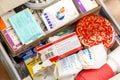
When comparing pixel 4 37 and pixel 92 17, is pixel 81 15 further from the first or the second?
pixel 4 37

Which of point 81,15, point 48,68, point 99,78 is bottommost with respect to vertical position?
point 99,78

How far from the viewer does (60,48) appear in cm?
115

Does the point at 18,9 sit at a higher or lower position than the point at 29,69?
higher

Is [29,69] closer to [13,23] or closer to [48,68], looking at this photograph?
[48,68]

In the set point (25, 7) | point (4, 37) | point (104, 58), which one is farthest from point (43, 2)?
point (104, 58)

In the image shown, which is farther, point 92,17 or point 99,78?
point 92,17

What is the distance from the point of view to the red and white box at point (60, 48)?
1.15 meters

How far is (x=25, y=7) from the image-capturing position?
117 centimetres

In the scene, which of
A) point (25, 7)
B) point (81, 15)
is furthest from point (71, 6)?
point (25, 7)

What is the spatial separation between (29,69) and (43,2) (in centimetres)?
30

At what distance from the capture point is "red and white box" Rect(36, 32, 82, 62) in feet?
3.76

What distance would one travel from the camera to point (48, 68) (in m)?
1.17

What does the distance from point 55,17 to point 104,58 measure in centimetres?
28

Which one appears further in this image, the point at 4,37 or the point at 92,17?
the point at 92,17
